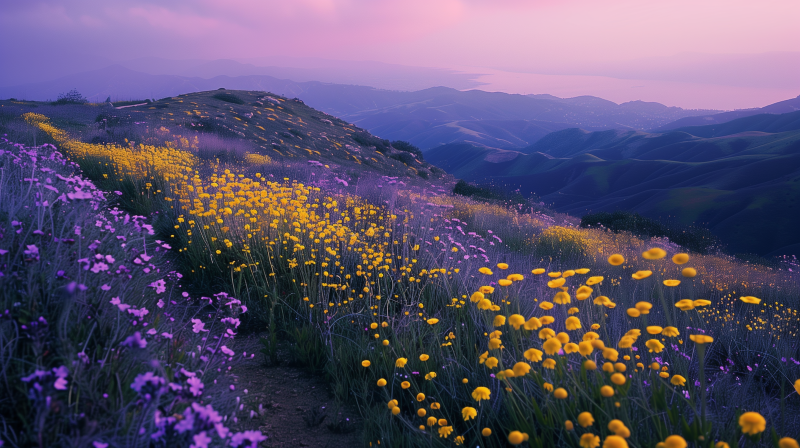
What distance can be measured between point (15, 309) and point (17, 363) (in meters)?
0.40

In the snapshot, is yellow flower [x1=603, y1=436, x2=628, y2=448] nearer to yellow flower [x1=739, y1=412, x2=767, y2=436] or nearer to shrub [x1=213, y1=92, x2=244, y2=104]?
yellow flower [x1=739, y1=412, x2=767, y2=436]

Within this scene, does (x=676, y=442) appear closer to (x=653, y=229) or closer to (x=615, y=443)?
(x=615, y=443)

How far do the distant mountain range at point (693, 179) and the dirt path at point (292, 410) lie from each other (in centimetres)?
3001

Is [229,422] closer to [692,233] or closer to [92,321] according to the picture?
[92,321]

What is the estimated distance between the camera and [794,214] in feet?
159

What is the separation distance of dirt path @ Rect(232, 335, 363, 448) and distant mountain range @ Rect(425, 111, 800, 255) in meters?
30.0

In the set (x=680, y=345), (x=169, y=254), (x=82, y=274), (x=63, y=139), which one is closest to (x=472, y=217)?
(x=680, y=345)

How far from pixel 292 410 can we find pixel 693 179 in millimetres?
103458

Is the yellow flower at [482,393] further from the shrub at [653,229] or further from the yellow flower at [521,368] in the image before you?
the shrub at [653,229]

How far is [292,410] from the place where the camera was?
2.64 meters

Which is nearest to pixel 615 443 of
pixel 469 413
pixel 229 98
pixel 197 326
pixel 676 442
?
pixel 676 442

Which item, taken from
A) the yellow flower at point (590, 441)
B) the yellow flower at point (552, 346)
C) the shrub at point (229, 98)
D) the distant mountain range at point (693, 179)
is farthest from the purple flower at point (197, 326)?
the shrub at point (229, 98)

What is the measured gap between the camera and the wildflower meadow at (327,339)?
146 cm

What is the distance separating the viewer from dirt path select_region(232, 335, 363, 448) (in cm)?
237
